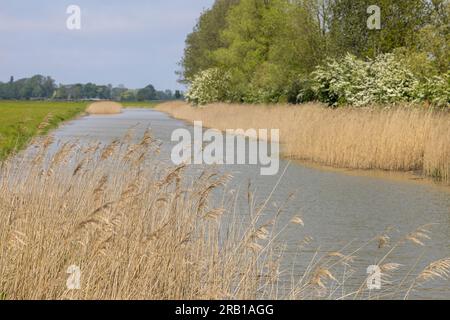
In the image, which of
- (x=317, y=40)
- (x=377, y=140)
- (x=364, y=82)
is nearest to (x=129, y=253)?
(x=377, y=140)

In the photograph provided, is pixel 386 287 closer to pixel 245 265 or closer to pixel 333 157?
pixel 245 265

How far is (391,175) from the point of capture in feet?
65.4

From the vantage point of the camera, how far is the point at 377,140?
2100 centimetres

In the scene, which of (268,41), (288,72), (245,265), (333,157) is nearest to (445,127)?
(333,157)

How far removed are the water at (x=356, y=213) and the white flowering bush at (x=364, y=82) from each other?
8.30 metres

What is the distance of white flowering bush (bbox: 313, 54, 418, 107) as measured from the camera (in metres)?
28.7

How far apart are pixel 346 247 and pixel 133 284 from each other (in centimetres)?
469

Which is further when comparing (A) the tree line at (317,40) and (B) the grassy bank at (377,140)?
(A) the tree line at (317,40)

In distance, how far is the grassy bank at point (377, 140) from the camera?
63.3ft

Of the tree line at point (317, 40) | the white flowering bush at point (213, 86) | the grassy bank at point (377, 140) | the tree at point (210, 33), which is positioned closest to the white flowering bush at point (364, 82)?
the tree line at point (317, 40)

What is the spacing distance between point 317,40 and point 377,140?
20437mm

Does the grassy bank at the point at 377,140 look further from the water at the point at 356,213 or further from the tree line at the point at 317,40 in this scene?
the tree line at the point at 317,40

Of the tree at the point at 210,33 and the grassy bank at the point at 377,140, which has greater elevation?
the tree at the point at 210,33

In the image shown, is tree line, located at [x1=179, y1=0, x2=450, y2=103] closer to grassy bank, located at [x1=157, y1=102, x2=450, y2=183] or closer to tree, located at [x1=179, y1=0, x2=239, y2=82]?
grassy bank, located at [x1=157, y1=102, x2=450, y2=183]
